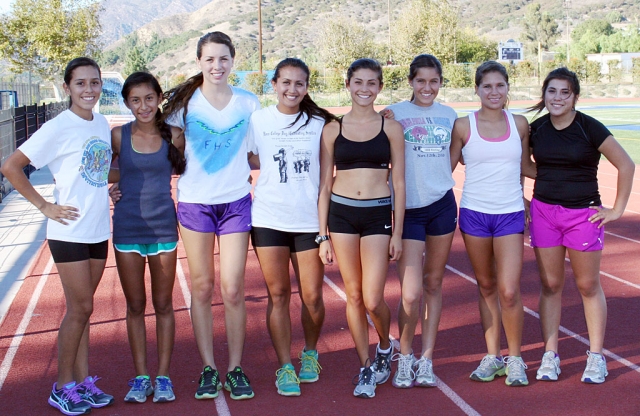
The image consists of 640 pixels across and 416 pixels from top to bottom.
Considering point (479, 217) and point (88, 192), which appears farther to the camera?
point (479, 217)

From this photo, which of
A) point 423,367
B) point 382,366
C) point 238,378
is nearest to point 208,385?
point 238,378

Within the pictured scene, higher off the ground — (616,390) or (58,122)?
(58,122)

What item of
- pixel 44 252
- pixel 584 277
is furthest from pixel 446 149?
pixel 44 252

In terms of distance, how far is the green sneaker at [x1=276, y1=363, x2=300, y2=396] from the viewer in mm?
4555

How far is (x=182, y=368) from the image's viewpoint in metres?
5.12

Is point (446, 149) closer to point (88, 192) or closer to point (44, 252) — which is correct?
point (88, 192)

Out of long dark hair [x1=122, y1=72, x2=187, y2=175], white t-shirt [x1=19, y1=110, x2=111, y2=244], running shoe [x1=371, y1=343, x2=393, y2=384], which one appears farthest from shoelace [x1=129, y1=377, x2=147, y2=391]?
running shoe [x1=371, y1=343, x2=393, y2=384]

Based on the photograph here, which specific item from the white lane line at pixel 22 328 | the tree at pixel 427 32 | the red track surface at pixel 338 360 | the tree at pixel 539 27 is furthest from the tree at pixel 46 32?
the tree at pixel 539 27

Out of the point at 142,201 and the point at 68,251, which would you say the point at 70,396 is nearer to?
the point at 68,251

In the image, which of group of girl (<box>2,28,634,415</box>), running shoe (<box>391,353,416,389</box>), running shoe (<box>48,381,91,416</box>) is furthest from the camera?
running shoe (<box>391,353,416,389</box>)

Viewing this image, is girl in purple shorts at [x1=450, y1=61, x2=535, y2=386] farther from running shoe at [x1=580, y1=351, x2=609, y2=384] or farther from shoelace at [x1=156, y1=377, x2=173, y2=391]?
shoelace at [x1=156, y1=377, x2=173, y2=391]

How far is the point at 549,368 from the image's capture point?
476 centimetres

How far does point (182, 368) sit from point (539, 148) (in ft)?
8.99

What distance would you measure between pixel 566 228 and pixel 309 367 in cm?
182
